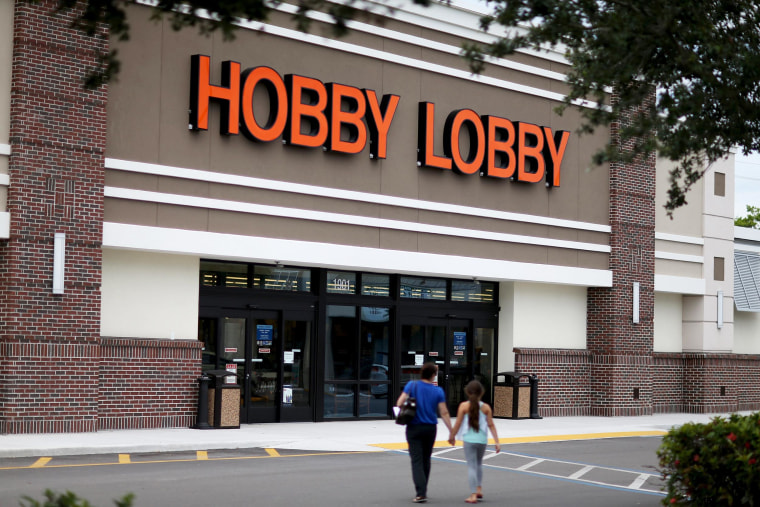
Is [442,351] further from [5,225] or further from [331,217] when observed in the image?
[5,225]

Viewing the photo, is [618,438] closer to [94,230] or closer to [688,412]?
[688,412]

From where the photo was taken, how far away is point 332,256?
22391 mm

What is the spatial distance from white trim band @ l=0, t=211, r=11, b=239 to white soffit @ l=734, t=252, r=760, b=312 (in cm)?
2347

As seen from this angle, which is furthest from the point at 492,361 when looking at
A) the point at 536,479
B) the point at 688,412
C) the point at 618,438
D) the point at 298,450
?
the point at 536,479

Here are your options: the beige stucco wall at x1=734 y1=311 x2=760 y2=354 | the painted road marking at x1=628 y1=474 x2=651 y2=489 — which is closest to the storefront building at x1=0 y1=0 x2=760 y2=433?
the beige stucco wall at x1=734 y1=311 x2=760 y2=354

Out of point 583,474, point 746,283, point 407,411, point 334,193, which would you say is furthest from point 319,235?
point 746,283

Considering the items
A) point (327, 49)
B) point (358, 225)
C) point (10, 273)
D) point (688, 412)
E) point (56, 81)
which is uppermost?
point (327, 49)

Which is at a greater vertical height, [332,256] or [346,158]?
[346,158]

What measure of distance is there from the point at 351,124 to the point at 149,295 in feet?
19.2

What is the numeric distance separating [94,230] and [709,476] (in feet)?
40.2

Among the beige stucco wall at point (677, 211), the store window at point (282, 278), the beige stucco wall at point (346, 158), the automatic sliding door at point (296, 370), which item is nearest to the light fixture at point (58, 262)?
the beige stucco wall at point (346, 158)

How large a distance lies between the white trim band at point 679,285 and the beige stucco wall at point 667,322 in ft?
1.96

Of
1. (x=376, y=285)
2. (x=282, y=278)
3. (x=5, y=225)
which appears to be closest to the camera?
(x=5, y=225)

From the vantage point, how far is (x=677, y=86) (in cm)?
1295
